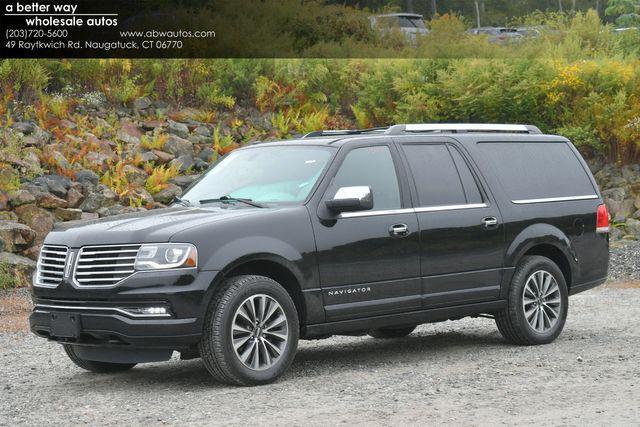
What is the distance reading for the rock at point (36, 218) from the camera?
1631 cm

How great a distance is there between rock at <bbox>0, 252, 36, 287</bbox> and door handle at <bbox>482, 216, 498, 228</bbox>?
24.3ft

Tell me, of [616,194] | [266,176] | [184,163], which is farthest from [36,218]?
[616,194]

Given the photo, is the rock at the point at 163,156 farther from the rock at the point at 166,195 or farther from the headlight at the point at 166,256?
the headlight at the point at 166,256

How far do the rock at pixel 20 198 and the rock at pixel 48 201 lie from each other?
0.36ft

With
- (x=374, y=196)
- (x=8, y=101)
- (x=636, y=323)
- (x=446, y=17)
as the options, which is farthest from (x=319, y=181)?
(x=446, y=17)

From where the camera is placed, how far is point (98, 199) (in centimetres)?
1731

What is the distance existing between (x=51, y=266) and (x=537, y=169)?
4.80 meters

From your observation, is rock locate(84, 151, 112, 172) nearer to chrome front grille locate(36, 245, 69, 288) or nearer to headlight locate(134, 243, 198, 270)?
chrome front grille locate(36, 245, 69, 288)

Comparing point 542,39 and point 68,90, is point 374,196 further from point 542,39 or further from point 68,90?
point 542,39

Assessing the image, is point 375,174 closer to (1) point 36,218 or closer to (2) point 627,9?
(1) point 36,218

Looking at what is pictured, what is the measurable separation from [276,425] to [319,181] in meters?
2.68

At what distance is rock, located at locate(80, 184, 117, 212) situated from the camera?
17.2 m

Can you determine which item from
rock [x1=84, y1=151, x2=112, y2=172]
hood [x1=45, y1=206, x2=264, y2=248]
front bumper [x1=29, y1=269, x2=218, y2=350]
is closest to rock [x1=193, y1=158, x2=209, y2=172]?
rock [x1=84, y1=151, x2=112, y2=172]

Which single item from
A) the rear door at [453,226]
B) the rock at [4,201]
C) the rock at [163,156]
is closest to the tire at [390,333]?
the rear door at [453,226]
